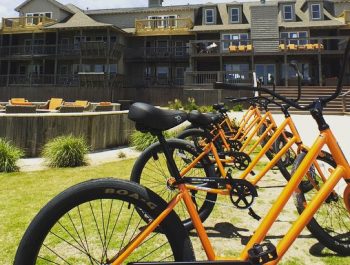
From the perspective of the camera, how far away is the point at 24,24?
126 ft

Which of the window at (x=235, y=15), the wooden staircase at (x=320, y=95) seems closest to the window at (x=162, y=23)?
the window at (x=235, y=15)

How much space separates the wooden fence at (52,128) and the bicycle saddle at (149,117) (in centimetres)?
815

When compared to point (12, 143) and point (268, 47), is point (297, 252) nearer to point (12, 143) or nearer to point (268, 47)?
point (12, 143)

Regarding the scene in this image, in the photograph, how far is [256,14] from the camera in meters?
34.9

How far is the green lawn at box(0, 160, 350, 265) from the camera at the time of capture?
3.47 meters

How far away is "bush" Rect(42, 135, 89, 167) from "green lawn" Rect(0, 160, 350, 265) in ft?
1.67

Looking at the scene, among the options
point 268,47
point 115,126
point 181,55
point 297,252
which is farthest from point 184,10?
point 297,252

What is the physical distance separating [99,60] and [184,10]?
11147 millimetres

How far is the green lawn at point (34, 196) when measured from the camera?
3.47 meters

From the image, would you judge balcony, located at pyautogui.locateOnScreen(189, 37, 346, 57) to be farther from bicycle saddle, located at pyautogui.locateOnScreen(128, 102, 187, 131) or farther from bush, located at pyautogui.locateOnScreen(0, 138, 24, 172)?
bicycle saddle, located at pyautogui.locateOnScreen(128, 102, 187, 131)

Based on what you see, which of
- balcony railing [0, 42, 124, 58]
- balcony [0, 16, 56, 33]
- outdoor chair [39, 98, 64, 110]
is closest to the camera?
outdoor chair [39, 98, 64, 110]

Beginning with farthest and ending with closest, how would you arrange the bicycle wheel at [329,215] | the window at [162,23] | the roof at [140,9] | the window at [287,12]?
the roof at [140,9]
the window at [162,23]
the window at [287,12]
the bicycle wheel at [329,215]

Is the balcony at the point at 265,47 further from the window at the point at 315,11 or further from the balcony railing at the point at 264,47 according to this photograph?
the window at the point at 315,11

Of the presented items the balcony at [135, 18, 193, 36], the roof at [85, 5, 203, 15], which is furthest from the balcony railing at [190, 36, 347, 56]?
the roof at [85, 5, 203, 15]
